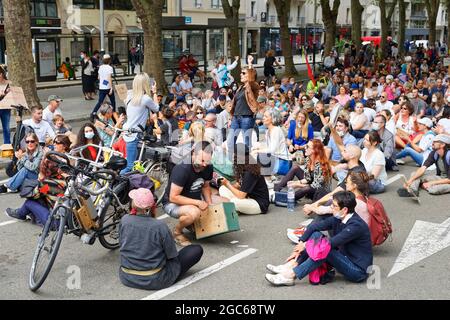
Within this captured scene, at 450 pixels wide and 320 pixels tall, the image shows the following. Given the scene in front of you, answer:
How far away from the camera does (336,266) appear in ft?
20.0

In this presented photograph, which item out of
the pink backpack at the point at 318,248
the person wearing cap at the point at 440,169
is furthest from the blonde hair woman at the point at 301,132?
the pink backpack at the point at 318,248

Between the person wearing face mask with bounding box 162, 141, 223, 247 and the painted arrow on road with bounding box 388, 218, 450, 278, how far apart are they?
2.30 m

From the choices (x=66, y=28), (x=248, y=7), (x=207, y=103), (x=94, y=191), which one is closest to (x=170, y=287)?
(x=94, y=191)

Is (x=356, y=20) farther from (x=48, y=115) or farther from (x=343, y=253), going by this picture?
(x=343, y=253)

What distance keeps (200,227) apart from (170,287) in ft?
4.68

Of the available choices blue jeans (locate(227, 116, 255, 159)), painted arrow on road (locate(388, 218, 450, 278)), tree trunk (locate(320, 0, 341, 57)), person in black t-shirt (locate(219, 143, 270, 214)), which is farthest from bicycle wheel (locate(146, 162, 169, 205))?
tree trunk (locate(320, 0, 341, 57))

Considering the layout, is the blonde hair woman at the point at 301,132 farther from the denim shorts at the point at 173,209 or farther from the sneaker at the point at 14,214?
the sneaker at the point at 14,214

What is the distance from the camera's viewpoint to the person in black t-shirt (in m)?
8.59

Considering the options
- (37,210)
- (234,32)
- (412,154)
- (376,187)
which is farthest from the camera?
(234,32)

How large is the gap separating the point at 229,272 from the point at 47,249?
1862 millimetres

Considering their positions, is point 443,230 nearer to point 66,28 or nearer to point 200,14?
point 66,28

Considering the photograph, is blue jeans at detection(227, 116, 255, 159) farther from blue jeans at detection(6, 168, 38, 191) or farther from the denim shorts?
the denim shorts

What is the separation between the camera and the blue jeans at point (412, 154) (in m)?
12.0

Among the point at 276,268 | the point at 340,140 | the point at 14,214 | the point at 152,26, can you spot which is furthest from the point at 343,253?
the point at 152,26
